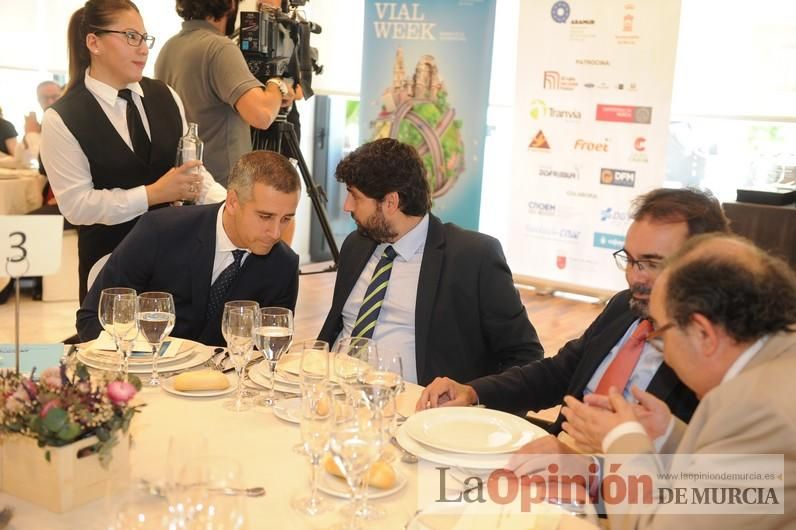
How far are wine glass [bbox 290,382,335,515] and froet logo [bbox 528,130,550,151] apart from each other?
4899 millimetres

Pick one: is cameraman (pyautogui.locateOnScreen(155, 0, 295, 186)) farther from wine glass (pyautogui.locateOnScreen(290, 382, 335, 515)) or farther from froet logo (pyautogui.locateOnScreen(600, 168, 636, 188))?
froet logo (pyautogui.locateOnScreen(600, 168, 636, 188))

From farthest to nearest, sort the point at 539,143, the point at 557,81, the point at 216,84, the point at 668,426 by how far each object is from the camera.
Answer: the point at 539,143, the point at 557,81, the point at 216,84, the point at 668,426

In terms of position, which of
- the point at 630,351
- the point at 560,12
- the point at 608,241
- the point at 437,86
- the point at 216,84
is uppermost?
the point at 560,12

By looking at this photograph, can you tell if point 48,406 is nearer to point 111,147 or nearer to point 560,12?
point 111,147

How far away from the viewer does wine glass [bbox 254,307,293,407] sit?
1.69m

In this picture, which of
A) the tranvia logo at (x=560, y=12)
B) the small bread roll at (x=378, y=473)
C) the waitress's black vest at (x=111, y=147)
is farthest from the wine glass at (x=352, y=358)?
the tranvia logo at (x=560, y=12)

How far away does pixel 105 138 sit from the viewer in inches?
108

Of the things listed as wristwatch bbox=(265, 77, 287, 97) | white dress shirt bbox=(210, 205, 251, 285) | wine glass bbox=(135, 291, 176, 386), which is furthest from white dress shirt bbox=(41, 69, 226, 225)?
wine glass bbox=(135, 291, 176, 386)

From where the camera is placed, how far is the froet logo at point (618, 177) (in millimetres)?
5588

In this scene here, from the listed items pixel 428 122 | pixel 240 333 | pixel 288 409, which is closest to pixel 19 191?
pixel 428 122

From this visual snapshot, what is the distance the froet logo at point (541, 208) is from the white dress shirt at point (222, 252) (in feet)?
12.7

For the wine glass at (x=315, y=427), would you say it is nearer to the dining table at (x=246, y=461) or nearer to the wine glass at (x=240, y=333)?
the dining table at (x=246, y=461)

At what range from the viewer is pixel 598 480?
1468mm

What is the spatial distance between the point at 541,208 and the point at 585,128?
25.2 inches
